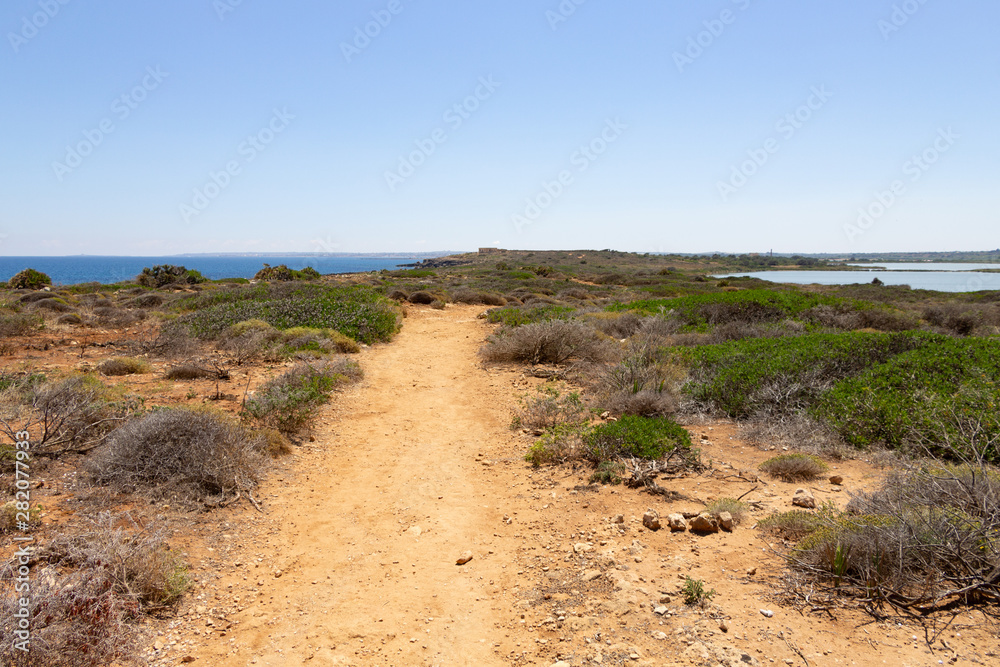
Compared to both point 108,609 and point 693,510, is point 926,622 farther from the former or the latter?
point 108,609

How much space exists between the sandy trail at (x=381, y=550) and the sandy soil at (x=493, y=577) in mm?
16

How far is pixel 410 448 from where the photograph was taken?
629 centimetres

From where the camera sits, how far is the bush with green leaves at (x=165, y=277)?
29317mm

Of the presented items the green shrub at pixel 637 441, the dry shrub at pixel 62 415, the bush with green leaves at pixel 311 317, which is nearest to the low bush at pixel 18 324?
the bush with green leaves at pixel 311 317

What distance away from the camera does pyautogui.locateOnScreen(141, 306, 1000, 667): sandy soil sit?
274cm

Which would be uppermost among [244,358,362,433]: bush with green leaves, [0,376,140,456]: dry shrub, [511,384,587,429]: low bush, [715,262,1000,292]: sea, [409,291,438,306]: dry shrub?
[715,262,1000,292]: sea

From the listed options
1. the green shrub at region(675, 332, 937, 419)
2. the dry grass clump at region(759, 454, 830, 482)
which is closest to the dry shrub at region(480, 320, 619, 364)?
the green shrub at region(675, 332, 937, 419)

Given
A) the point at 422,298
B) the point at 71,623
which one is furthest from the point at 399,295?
the point at 71,623

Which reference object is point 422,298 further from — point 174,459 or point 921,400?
point 921,400

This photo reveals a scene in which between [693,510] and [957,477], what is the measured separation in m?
1.80

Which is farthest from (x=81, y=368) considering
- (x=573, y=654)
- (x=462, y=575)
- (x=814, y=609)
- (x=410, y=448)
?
(x=814, y=609)

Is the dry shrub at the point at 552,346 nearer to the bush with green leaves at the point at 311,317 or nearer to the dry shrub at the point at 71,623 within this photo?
the bush with green leaves at the point at 311,317

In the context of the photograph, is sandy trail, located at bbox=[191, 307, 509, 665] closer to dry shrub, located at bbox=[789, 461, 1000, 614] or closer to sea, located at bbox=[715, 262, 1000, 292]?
dry shrub, located at bbox=[789, 461, 1000, 614]

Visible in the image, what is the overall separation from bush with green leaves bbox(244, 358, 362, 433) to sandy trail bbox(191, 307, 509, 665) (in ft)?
1.28
